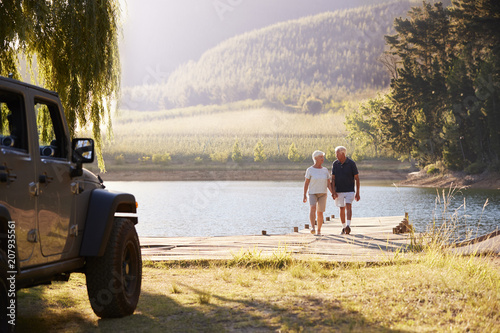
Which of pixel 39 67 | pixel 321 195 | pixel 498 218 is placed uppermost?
pixel 39 67

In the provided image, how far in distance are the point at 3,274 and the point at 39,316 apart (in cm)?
249

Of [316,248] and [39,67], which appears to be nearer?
[39,67]

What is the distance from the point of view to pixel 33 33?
9164mm

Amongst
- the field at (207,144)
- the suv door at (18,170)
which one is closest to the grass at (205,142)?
the field at (207,144)

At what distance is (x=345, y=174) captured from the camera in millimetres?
13250

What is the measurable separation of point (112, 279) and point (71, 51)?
4.73 meters

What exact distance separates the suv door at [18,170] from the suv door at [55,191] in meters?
0.17

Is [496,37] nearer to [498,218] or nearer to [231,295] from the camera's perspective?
[498,218]

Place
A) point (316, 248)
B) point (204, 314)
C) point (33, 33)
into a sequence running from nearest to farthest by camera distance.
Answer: point (204, 314) < point (33, 33) < point (316, 248)

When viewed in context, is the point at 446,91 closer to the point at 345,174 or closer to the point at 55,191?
the point at 345,174

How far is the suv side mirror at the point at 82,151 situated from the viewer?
557cm

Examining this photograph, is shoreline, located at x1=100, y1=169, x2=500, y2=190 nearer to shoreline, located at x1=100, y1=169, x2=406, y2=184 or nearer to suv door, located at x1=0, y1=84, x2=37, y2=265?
shoreline, located at x1=100, y1=169, x2=406, y2=184

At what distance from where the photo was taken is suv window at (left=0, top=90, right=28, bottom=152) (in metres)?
4.86

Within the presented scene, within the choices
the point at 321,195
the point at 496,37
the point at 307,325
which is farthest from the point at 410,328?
the point at 496,37
